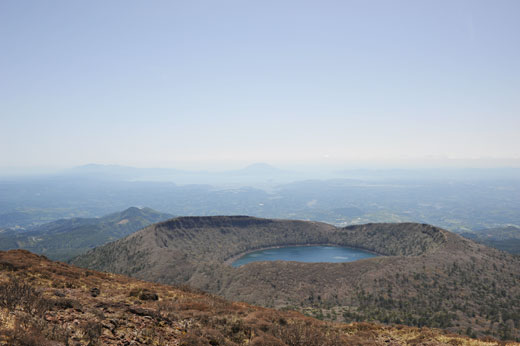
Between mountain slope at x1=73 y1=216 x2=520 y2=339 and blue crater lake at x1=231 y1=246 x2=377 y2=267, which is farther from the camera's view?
blue crater lake at x1=231 y1=246 x2=377 y2=267

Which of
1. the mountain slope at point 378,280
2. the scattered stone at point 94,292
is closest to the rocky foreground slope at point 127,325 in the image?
the scattered stone at point 94,292

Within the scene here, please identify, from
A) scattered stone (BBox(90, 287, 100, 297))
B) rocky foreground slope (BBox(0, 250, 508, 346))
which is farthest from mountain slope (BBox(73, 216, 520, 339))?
scattered stone (BBox(90, 287, 100, 297))

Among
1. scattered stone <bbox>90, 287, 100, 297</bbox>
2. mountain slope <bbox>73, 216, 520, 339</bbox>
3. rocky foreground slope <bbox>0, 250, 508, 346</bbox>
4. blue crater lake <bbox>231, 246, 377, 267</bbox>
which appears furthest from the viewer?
blue crater lake <bbox>231, 246, 377, 267</bbox>

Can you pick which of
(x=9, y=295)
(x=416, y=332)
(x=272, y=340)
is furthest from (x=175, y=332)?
(x=416, y=332)

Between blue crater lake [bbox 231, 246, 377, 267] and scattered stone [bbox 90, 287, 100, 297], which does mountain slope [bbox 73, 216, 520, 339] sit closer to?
blue crater lake [bbox 231, 246, 377, 267]

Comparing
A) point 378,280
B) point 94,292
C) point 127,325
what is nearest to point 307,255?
point 378,280

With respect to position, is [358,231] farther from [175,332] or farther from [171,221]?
[175,332]

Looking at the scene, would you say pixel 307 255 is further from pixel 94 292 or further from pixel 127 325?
pixel 127 325
